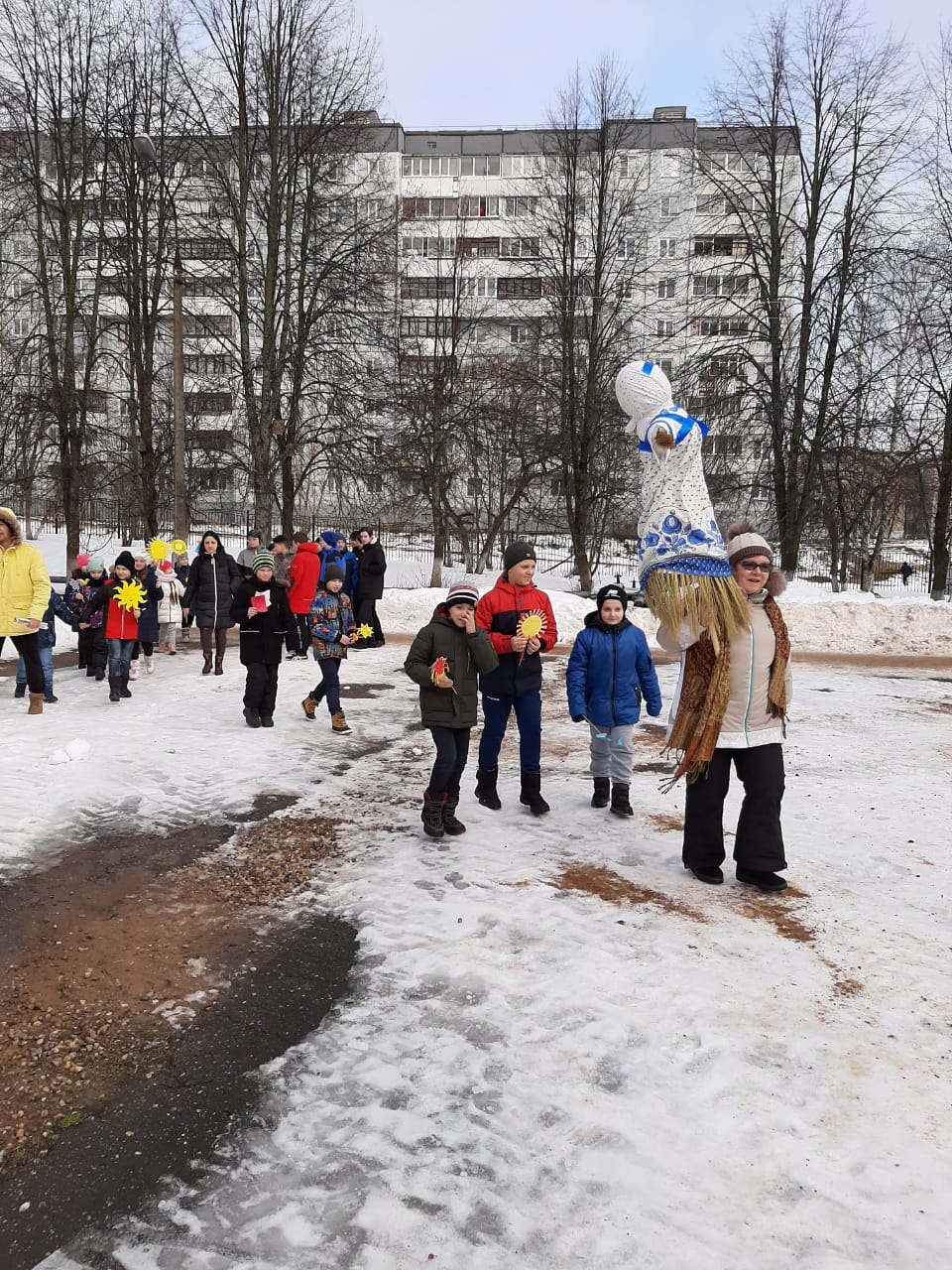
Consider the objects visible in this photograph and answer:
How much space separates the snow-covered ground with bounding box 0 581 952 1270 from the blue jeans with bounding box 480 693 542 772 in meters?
0.42

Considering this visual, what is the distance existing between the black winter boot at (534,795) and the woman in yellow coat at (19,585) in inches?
205

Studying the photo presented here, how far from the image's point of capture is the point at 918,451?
1995cm

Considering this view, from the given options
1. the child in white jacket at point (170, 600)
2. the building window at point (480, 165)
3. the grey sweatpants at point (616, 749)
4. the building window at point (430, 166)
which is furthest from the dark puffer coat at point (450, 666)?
the building window at point (430, 166)

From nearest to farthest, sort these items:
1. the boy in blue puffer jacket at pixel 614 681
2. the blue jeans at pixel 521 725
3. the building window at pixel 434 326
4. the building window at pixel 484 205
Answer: the boy in blue puffer jacket at pixel 614 681 < the blue jeans at pixel 521 725 < the building window at pixel 434 326 < the building window at pixel 484 205

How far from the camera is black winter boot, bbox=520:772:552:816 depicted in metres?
5.88

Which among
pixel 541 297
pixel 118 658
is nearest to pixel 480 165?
pixel 541 297

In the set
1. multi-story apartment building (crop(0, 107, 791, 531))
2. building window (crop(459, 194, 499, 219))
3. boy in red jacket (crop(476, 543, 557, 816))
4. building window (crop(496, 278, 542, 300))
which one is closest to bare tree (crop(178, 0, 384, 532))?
multi-story apartment building (crop(0, 107, 791, 531))

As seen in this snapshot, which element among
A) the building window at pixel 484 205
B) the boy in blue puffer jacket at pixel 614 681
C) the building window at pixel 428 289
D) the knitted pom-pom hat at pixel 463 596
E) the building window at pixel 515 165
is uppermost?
the building window at pixel 515 165

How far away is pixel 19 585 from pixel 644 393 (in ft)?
21.7

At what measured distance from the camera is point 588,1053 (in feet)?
10.2

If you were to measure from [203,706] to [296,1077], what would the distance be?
21.2 ft

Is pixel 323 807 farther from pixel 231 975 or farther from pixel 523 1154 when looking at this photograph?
pixel 523 1154

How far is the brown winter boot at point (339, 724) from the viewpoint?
8133 millimetres

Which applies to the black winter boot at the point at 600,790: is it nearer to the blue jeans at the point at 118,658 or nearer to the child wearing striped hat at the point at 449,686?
the child wearing striped hat at the point at 449,686
